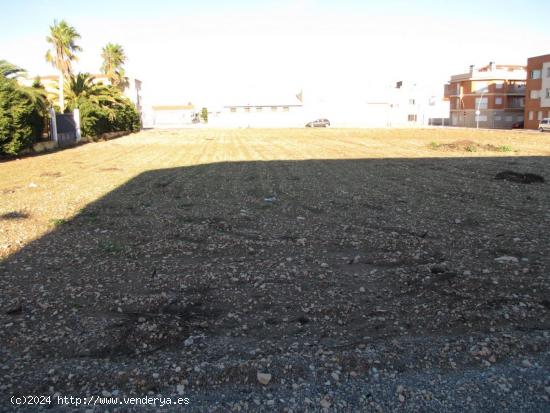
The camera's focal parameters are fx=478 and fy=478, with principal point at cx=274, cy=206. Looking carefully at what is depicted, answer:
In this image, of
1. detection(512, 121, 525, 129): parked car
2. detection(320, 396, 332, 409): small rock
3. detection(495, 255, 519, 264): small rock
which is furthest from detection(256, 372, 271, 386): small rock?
detection(512, 121, 525, 129): parked car

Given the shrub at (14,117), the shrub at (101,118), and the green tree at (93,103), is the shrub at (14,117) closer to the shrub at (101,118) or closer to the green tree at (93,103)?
the shrub at (101,118)

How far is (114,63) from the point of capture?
63.3 metres

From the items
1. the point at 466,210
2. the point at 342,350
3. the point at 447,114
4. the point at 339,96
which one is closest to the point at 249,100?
the point at 339,96

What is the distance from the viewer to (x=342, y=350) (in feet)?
13.1

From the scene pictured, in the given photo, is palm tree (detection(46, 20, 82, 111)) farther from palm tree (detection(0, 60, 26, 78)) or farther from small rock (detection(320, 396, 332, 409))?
small rock (detection(320, 396, 332, 409))

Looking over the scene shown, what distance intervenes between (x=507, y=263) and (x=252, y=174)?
10.4m

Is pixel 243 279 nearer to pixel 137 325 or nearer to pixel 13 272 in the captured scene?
pixel 137 325

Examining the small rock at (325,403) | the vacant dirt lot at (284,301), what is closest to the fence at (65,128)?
the vacant dirt lot at (284,301)

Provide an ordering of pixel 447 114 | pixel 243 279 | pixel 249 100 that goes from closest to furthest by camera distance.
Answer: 1. pixel 243 279
2. pixel 249 100
3. pixel 447 114

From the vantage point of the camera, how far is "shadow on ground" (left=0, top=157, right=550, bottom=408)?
409 centimetres

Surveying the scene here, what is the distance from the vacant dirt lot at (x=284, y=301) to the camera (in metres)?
3.54

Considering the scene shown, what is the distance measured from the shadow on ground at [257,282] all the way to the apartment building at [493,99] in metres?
74.5

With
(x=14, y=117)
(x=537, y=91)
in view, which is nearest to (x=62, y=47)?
(x=14, y=117)

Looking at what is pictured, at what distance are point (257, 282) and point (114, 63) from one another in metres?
64.6
